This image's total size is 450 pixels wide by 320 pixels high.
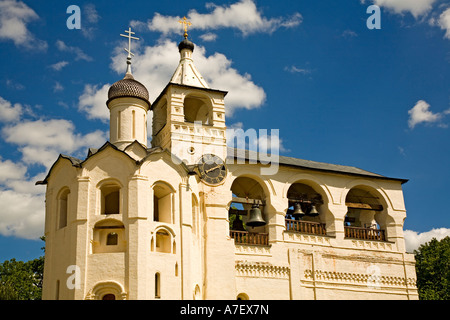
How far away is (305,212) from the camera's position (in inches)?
1087

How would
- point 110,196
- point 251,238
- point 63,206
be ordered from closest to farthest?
point 63,206, point 110,196, point 251,238

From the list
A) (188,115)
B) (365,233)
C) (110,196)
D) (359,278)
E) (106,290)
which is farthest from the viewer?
(188,115)

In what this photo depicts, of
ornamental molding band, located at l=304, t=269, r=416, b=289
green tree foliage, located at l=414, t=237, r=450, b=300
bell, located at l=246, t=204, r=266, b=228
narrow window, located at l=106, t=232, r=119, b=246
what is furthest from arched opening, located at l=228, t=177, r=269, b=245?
green tree foliage, located at l=414, t=237, r=450, b=300

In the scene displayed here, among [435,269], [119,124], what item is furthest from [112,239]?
[435,269]

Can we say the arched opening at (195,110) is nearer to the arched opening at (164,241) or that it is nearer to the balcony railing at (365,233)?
the arched opening at (164,241)

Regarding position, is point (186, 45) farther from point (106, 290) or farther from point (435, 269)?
Result: point (435, 269)

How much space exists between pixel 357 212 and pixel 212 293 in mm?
9886

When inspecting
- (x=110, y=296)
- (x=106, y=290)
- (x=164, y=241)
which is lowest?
(x=110, y=296)

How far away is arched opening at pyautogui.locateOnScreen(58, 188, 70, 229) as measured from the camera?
900 inches

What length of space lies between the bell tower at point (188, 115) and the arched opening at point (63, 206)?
4.54 metres

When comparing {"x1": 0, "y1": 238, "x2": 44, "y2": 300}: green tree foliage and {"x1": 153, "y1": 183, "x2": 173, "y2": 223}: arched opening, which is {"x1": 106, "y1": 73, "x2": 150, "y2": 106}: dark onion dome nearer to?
{"x1": 153, "y1": 183, "x2": 173, "y2": 223}: arched opening

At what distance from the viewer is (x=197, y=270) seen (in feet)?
76.3

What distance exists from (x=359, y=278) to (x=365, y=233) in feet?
7.69

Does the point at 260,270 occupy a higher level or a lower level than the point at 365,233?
lower
